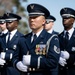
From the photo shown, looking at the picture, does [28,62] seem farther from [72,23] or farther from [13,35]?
[13,35]

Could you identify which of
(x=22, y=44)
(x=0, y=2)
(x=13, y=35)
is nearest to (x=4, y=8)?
(x=0, y=2)

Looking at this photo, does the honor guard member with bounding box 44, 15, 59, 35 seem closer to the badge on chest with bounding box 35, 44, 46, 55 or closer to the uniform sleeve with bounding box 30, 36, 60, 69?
the badge on chest with bounding box 35, 44, 46, 55

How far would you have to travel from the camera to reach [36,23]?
5.79 metres

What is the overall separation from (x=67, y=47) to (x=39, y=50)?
6.35 ft

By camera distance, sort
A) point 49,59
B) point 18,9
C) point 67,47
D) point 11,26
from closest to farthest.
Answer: point 49,59 < point 67,47 < point 11,26 < point 18,9

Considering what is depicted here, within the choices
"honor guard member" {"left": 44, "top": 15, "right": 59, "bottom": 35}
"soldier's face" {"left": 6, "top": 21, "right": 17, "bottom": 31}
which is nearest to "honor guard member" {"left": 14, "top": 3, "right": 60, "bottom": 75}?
"soldier's face" {"left": 6, "top": 21, "right": 17, "bottom": 31}

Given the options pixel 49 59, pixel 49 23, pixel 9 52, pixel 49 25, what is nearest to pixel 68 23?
pixel 9 52

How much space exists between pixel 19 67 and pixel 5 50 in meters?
2.55

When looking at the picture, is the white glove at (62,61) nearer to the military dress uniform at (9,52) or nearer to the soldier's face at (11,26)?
the military dress uniform at (9,52)

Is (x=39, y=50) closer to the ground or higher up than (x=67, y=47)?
higher up

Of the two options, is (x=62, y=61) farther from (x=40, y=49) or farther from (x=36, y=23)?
(x=36, y=23)

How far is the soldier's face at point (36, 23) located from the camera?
5.77 meters

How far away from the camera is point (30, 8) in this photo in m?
6.16

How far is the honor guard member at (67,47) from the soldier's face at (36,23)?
1695 mm
